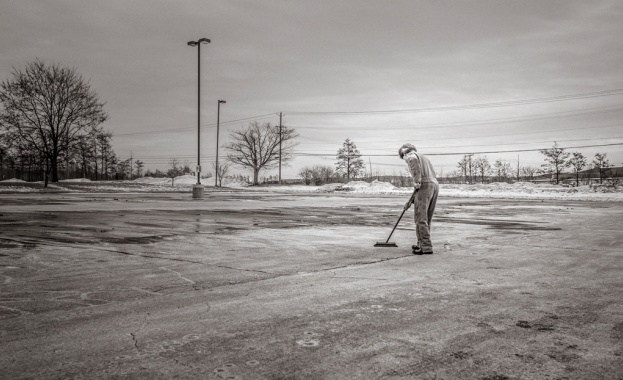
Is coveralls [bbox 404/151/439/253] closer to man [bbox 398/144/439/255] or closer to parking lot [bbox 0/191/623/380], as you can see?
man [bbox 398/144/439/255]

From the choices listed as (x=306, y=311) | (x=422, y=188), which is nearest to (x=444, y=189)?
(x=422, y=188)

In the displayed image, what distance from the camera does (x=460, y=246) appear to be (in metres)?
8.69

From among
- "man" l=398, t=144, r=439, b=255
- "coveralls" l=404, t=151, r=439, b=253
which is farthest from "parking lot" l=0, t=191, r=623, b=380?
"coveralls" l=404, t=151, r=439, b=253

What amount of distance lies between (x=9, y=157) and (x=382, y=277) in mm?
47576

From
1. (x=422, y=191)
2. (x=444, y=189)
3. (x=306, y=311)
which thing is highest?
(x=422, y=191)

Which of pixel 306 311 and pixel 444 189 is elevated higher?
pixel 444 189

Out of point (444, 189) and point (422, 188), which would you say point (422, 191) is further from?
point (444, 189)

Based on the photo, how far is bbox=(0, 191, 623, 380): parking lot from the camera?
114 inches

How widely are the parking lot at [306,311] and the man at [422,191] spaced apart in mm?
371

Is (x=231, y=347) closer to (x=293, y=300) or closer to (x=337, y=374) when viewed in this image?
(x=337, y=374)

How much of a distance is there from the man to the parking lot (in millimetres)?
371

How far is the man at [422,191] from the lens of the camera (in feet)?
25.2

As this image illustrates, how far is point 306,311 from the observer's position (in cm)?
413

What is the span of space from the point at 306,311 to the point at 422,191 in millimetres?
4390
